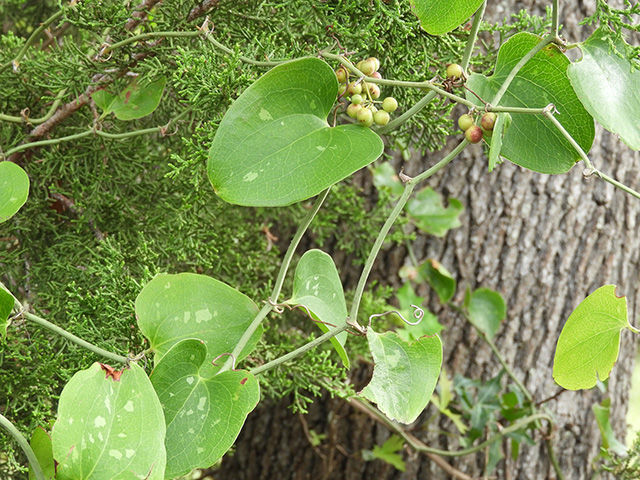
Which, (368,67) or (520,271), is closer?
(368,67)

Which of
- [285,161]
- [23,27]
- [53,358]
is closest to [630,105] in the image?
[285,161]

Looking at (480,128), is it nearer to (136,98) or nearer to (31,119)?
(136,98)

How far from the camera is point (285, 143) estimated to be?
41cm

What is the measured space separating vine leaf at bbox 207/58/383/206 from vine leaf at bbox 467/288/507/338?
546 mm

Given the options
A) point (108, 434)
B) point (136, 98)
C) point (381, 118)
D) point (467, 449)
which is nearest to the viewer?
point (108, 434)

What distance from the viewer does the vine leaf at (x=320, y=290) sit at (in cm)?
46

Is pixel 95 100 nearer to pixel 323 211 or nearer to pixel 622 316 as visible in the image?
pixel 323 211

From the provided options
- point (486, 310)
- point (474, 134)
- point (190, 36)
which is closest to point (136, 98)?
point (190, 36)

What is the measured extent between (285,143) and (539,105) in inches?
8.4

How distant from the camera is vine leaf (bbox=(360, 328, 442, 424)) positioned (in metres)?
0.39

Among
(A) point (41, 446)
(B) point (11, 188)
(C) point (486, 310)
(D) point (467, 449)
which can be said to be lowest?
(D) point (467, 449)

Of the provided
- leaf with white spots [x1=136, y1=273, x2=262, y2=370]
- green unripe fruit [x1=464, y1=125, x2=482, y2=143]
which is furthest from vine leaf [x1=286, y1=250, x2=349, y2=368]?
green unripe fruit [x1=464, y1=125, x2=482, y2=143]

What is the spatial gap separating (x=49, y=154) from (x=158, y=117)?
13 cm

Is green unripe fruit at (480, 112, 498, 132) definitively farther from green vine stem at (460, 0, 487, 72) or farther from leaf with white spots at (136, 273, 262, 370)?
leaf with white spots at (136, 273, 262, 370)
